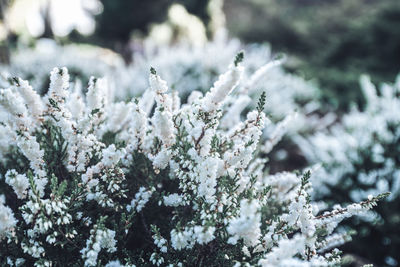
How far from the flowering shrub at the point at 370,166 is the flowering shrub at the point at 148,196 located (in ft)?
6.26

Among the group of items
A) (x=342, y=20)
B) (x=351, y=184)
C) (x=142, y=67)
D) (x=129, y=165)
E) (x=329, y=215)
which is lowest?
(x=329, y=215)

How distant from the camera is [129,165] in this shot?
1.96 metres

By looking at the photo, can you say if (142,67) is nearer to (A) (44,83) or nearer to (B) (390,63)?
(A) (44,83)

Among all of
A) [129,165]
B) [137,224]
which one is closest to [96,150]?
[129,165]

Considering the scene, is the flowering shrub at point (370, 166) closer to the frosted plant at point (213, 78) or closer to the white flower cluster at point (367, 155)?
the white flower cluster at point (367, 155)

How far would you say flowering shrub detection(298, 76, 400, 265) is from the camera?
11.2ft

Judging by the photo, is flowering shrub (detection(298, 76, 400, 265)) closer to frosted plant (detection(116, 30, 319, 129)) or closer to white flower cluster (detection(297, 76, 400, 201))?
white flower cluster (detection(297, 76, 400, 201))

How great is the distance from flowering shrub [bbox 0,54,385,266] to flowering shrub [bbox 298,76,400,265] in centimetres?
191

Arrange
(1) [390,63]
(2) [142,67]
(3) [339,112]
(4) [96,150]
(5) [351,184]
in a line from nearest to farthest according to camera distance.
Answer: (4) [96,150] < (5) [351,184] < (2) [142,67] < (3) [339,112] < (1) [390,63]

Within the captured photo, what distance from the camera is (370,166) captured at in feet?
12.2

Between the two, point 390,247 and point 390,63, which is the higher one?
point 390,63

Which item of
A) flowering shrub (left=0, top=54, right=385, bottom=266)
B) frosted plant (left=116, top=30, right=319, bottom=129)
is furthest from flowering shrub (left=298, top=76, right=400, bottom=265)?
flowering shrub (left=0, top=54, right=385, bottom=266)

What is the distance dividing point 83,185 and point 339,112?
631cm

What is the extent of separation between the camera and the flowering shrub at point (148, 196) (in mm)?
1484
